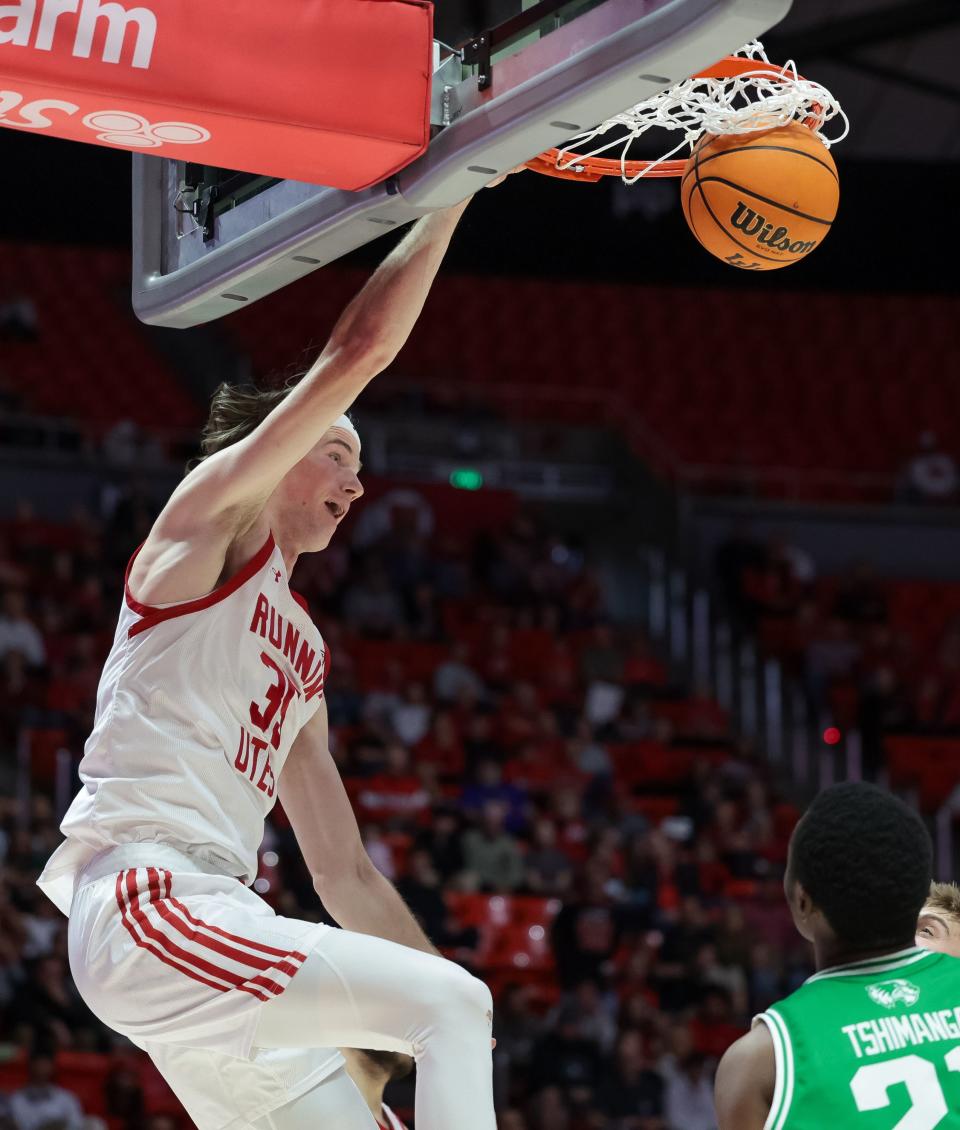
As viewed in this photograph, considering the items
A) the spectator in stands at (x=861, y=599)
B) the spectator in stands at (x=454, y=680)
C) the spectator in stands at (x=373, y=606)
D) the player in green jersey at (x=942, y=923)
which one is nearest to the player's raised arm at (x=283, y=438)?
the player in green jersey at (x=942, y=923)

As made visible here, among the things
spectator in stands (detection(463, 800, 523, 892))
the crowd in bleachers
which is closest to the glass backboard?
the crowd in bleachers

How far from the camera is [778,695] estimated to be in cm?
1616

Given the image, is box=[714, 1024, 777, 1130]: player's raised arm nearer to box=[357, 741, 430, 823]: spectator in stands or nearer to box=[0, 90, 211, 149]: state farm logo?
box=[0, 90, 211, 149]: state farm logo

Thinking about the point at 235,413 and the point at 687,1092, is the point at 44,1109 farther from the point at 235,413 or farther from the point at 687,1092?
the point at 235,413

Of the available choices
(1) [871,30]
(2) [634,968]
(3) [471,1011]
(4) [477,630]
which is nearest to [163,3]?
(3) [471,1011]

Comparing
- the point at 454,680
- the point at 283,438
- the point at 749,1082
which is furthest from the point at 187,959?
the point at 454,680

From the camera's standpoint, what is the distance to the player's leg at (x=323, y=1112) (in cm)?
380

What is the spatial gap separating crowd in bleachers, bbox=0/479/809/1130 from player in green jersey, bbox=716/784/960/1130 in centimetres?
717

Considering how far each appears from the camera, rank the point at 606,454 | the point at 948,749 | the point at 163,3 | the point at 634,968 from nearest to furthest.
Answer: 1. the point at 163,3
2. the point at 634,968
3. the point at 948,749
4. the point at 606,454

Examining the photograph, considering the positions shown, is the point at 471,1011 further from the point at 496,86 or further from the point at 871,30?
the point at 871,30

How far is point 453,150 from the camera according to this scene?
12.0 feet

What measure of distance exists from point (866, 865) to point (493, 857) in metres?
9.43

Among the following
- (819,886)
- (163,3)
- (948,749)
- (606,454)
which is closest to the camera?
(819,886)

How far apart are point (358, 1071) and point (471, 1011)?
0.98 metres
